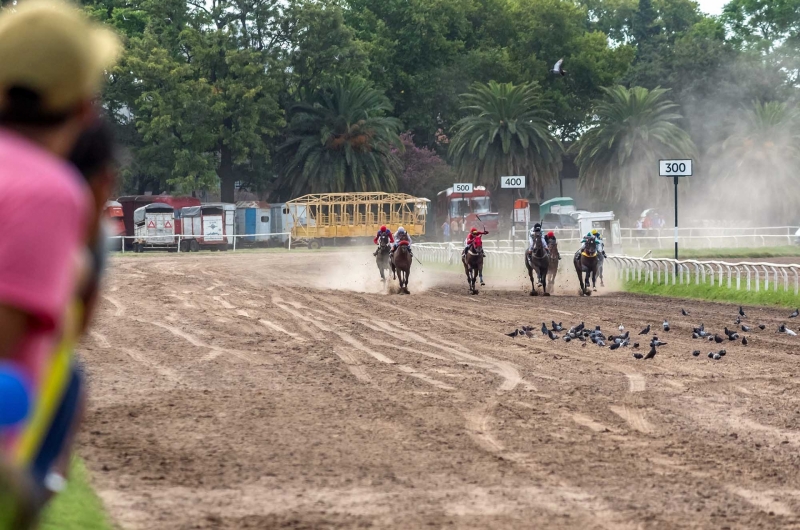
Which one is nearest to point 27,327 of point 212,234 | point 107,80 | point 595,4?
point 212,234

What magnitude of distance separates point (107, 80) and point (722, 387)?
57.1m

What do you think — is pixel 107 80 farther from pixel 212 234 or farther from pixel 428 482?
pixel 428 482

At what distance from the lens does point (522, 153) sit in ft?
237

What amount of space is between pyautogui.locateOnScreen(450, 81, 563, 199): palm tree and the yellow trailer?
8212 millimetres

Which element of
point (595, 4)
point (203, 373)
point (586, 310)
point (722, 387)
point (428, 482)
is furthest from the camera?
point (595, 4)

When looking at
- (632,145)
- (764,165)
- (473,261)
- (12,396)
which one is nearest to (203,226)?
(632,145)

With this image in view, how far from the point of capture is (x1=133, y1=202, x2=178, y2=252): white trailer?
184ft

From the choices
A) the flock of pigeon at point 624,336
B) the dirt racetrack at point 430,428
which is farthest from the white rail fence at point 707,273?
the flock of pigeon at point 624,336

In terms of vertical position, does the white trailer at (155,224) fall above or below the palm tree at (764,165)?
below

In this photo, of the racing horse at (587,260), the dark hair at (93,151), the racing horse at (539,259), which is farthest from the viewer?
the racing horse at (587,260)

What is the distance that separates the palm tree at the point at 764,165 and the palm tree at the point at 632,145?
2.72 metres

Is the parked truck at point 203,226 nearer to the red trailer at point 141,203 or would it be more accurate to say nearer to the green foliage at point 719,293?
the red trailer at point 141,203

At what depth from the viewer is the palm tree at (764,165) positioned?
6962 cm

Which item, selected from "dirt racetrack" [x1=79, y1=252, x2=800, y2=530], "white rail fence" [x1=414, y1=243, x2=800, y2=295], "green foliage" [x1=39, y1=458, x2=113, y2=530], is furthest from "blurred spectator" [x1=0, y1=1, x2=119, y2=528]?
"white rail fence" [x1=414, y1=243, x2=800, y2=295]
